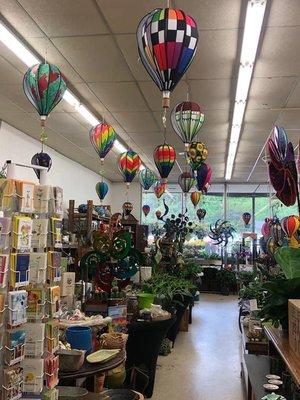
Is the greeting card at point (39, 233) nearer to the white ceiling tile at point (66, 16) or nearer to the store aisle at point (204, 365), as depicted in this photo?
the white ceiling tile at point (66, 16)

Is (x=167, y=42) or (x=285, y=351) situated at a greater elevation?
(x=167, y=42)

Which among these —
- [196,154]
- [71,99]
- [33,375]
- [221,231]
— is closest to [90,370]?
[33,375]

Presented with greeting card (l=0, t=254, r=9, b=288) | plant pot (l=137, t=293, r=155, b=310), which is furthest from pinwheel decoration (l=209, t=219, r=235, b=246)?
greeting card (l=0, t=254, r=9, b=288)

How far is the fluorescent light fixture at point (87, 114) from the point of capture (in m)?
6.49

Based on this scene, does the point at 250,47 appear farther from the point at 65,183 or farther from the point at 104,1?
the point at 65,183

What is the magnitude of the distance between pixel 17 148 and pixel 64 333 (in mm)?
5408

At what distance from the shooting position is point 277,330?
2725 mm

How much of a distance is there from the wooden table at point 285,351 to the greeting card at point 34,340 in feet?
3.89

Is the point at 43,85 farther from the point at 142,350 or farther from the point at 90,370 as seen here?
the point at 142,350

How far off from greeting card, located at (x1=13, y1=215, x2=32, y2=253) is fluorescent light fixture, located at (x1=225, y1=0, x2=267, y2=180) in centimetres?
275

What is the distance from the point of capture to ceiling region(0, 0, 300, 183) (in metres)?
3.82

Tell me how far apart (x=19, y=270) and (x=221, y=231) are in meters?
11.7

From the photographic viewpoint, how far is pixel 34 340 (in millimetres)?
2053

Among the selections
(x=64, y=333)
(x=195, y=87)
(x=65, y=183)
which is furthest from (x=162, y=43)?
(x=65, y=183)
